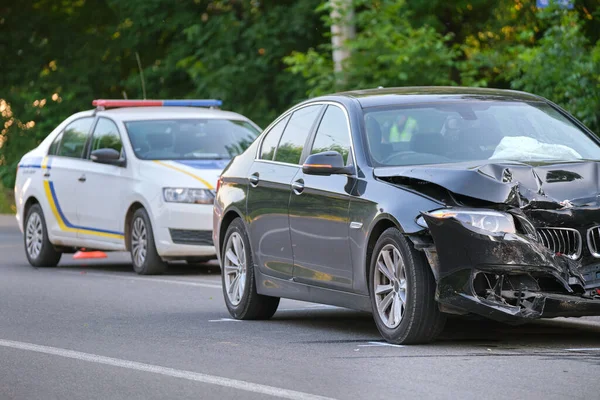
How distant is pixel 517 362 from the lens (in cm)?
811

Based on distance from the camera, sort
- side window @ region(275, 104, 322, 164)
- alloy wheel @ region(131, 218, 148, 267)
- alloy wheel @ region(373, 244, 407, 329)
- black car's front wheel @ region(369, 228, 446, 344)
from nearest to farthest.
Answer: black car's front wheel @ region(369, 228, 446, 344)
alloy wheel @ region(373, 244, 407, 329)
side window @ region(275, 104, 322, 164)
alloy wheel @ region(131, 218, 148, 267)

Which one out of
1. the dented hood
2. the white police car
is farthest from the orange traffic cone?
the dented hood

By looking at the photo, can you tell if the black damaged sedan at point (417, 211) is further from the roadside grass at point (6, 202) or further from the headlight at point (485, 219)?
the roadside grass at point (6, 202)

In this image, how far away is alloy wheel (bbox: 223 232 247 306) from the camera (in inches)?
432

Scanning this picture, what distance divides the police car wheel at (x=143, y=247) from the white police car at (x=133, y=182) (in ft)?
0.03

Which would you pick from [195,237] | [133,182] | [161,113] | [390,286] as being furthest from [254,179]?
[161,113]

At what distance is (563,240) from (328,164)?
1692 millimetres

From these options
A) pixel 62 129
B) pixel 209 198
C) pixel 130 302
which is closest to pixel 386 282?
pixel 130 302

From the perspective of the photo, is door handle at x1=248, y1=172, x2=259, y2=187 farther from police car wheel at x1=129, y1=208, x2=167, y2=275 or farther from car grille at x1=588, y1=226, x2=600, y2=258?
police car wheel at x1=129, y1=208, x2=167, y2=275

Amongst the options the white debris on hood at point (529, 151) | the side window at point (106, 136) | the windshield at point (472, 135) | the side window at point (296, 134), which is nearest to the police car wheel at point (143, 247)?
the side window at point (106, 136)

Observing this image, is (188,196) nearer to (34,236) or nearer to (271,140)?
(34,236)

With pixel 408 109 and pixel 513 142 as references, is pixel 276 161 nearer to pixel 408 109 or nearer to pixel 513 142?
pixel 408 109

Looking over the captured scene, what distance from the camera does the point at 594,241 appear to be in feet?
27.4

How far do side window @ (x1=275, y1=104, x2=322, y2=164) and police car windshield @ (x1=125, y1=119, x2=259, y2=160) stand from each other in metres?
5.23
